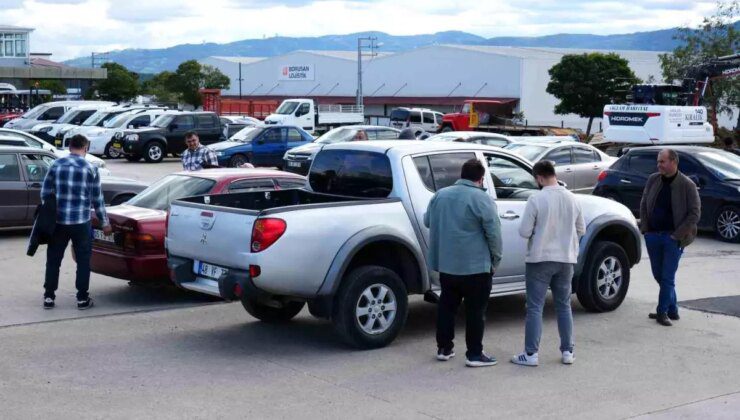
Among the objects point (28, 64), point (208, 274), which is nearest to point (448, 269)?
point (208, 274)

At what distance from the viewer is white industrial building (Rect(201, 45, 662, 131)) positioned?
8138 centimetres

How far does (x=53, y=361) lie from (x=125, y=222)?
2780 mm

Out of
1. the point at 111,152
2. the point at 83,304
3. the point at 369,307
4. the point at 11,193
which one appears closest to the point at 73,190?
the point at 83,304

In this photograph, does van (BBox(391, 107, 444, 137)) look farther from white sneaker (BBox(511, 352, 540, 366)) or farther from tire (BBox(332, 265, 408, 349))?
white sneaker (BBox(511, 352, 540, 366))

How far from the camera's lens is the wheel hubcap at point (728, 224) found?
17078 mm

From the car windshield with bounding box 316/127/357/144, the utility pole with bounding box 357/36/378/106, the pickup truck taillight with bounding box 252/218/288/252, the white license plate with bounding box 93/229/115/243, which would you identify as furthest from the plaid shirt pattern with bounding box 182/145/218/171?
the utility pole with bounding box 357/36/378/106

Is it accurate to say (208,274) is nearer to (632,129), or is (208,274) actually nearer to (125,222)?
(125,222)

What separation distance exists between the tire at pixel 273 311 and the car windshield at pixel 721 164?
391 inches

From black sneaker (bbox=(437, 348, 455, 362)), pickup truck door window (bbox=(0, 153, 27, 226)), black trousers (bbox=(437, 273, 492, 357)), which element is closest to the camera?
black trousers (bbox=(437, 273, 492, 357))

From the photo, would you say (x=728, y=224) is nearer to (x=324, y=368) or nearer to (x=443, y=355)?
(x=443, y=355)

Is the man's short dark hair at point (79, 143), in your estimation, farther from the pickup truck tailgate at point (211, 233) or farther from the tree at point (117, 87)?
the tree at point (117, 87)

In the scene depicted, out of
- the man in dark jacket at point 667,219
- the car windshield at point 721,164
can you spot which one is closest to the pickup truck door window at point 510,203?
the man in dark jacket at point 667,219

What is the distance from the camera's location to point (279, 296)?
28.6 feet

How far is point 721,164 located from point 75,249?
462 inches
